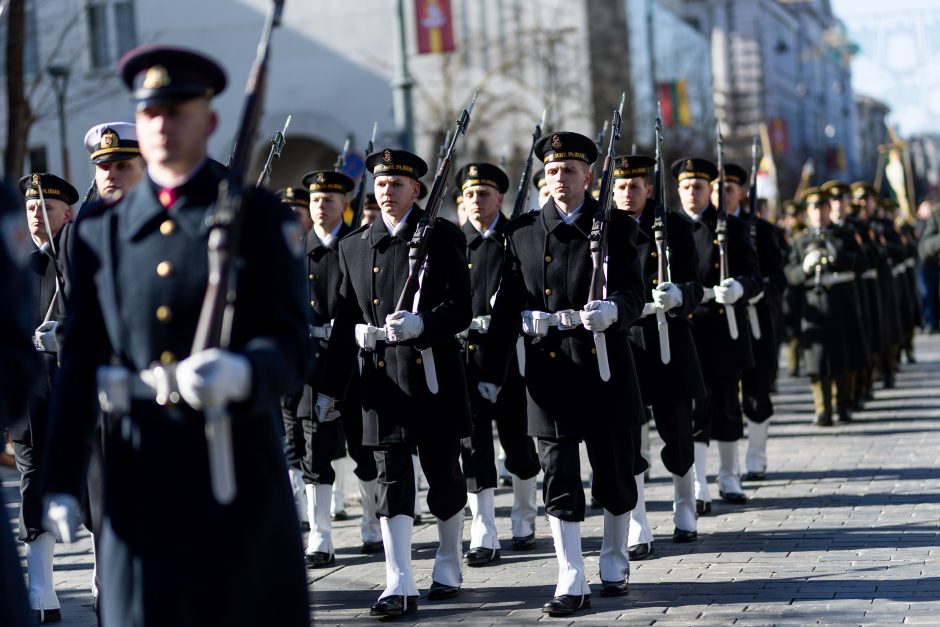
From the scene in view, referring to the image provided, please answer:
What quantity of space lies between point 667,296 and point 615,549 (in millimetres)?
1631

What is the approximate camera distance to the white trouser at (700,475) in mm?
9961

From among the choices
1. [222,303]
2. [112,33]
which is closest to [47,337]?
[222,303]

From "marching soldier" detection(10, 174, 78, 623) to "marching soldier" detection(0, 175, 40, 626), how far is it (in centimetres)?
342

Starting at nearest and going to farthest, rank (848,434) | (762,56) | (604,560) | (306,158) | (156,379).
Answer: (156,379), (604,560), (848,434), (306,158), (762,56)

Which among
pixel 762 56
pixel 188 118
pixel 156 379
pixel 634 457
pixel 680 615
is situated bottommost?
pixel 680 615

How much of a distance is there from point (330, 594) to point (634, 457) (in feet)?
5.53

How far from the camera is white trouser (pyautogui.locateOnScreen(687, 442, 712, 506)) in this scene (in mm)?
9961

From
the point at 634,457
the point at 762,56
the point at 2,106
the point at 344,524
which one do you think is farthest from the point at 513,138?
the point at 762,56

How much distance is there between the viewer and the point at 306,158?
125ft

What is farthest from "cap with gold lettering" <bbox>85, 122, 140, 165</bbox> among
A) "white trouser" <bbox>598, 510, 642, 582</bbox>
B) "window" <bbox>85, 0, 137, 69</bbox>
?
"window" <bbox>85, 0, 137, 69</bbox>

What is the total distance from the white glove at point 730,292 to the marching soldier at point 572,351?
279cm

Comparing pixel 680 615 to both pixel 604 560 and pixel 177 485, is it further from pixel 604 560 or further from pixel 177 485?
pixel 177 485

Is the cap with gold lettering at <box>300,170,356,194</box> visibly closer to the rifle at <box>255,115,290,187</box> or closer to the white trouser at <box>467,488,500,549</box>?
the rifle at <box>255,115,290,187</box>

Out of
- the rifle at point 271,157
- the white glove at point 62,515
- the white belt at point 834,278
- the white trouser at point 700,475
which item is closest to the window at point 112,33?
the white belt at point 834,278
